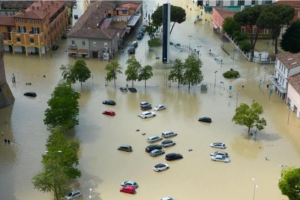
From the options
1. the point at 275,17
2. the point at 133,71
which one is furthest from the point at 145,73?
the point at 275,17

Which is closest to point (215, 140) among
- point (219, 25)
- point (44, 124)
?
point (44, 124)

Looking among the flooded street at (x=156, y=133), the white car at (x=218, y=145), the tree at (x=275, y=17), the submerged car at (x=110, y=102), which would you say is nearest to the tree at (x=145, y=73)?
the flooded street at (x=156, y=133)

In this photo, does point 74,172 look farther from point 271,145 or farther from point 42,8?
point 42,8

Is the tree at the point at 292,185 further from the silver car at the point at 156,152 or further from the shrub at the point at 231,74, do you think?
the shrub at the point at 231,74

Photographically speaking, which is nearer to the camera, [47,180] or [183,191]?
[47,180]

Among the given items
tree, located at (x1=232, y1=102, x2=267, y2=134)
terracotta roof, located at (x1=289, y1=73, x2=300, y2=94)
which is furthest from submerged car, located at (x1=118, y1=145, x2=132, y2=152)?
terracotta roof, located at (x1=289, y1=73, x2=300, y2=94)

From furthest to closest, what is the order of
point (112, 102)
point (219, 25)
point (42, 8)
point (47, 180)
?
1. point (219, 25)
2. point (42, 8)
3. point (112, 102)
4. point (47, 180)

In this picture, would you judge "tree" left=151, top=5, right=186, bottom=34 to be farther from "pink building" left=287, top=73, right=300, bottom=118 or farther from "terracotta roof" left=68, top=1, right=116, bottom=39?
"pink building" left=287, top=73, right=300, bottom=118
